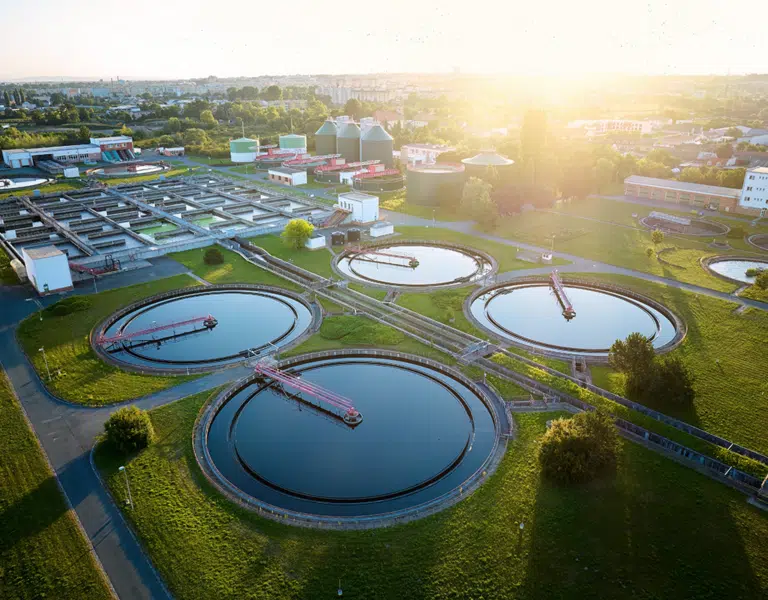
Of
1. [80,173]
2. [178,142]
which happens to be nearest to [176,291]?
[80,173]

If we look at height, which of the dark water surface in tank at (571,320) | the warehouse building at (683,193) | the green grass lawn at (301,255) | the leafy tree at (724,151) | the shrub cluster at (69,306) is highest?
the leafy tree at (724,151)

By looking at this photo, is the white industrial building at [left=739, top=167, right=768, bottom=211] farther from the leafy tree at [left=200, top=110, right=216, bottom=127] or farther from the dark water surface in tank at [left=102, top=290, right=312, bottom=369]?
the leafy tree at [left=200, top=110, right=216, bottom=127]

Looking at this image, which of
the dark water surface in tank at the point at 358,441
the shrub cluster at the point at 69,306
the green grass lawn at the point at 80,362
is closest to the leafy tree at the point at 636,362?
the dark water surface in tank at the point at 358,441

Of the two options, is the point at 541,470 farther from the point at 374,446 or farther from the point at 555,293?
the point at 555,293

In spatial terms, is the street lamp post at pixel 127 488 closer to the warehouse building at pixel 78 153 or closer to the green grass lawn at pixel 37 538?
the green grass lawn at pixel 37 538

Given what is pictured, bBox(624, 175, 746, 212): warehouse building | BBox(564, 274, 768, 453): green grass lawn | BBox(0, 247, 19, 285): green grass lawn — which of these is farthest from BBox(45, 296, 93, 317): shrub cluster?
BBox(624, 175, 746, 212): warehouse building
